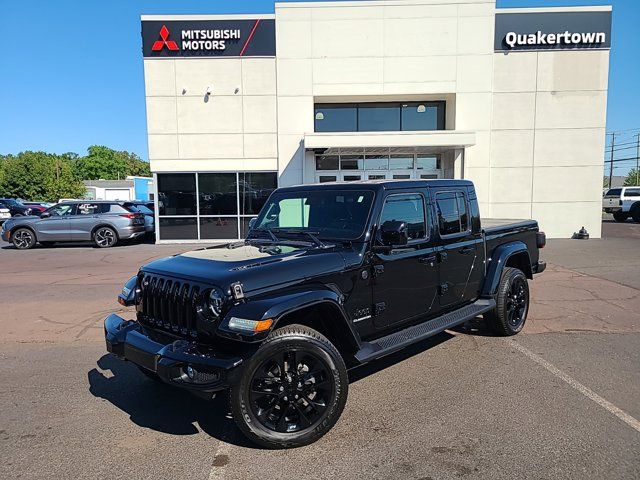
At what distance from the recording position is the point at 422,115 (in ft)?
58.0

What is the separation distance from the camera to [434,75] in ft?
54.6

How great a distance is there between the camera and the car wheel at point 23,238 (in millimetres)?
16062

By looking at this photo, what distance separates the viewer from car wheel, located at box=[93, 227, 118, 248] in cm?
1611

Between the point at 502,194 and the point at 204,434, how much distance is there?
15939 millimetres

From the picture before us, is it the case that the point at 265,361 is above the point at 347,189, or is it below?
below

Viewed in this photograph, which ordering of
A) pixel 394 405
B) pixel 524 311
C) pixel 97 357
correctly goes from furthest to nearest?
pixel 524 311 → pixel 97 357 → pixel 394 405

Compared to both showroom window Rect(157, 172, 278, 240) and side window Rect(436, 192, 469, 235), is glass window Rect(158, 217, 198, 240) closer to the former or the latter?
showroom window Rect(157, 172, 278, 240)

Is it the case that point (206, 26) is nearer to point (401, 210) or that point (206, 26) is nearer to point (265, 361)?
point (401, 210)

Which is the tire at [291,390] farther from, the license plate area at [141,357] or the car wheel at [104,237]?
the car wheel at [104,237]

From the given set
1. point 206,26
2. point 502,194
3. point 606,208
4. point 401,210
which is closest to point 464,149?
point 502,194

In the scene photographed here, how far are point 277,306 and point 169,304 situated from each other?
0.93 metres

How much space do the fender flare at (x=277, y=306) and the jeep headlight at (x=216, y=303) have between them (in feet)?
0.28

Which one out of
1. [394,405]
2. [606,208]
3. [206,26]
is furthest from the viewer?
[606,208]

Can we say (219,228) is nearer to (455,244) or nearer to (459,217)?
(459,217)
